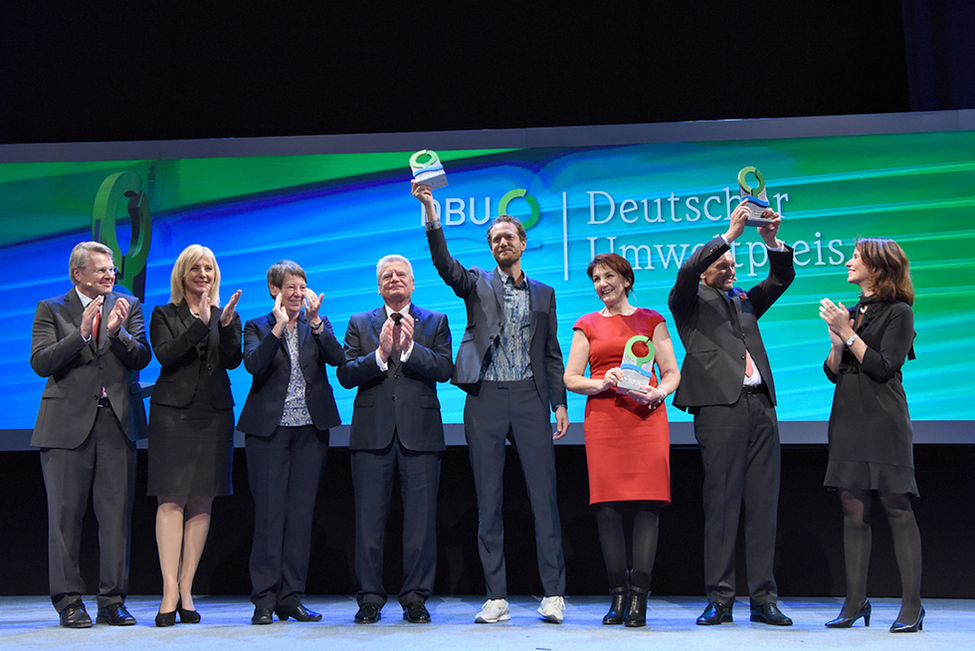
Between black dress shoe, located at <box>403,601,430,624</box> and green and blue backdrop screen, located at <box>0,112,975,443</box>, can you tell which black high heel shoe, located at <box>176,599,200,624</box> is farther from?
green and blue backdrop screen, located at <box>0,112,975,443</box>

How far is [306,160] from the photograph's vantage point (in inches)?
191

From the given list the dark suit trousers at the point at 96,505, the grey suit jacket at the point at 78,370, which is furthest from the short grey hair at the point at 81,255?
the dark suit trousers at the point at 96,505

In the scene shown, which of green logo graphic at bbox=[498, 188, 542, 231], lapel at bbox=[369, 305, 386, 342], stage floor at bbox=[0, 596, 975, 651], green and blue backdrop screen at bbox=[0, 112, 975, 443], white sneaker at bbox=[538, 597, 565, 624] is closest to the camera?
stage floor at bbox=[0, 596, 975, 651]

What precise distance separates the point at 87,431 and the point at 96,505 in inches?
12.5

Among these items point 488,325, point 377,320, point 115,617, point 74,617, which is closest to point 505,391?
point 488,325

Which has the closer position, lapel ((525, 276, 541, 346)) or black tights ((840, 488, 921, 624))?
black tights ((840, 488, 921, 624))

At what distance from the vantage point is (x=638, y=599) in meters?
3.43

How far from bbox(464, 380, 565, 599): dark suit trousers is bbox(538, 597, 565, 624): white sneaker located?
1.0 inches

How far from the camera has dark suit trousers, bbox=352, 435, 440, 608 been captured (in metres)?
3.58

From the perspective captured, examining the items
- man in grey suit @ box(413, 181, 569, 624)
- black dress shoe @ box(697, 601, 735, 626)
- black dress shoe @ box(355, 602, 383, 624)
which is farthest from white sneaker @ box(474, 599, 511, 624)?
black dress shoe @ box(697, 601, 735, 626)

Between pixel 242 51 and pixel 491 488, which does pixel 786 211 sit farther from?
pixel 242 51

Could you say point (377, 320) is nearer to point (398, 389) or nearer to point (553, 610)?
point (398, 389)

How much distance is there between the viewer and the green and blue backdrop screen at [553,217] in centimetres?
451

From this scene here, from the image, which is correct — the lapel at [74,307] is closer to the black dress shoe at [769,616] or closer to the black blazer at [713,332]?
the black blazer at [713,332]
